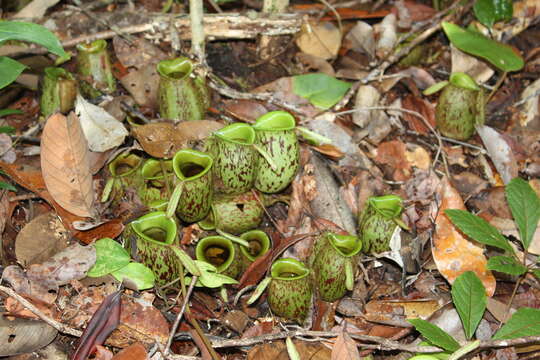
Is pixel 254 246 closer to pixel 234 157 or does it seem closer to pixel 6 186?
pixel 234 157

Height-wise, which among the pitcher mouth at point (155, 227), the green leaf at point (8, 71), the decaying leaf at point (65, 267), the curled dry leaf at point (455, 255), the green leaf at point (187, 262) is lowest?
the curled dry leaf at point (455, 255)

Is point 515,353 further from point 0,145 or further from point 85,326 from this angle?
point 0,145

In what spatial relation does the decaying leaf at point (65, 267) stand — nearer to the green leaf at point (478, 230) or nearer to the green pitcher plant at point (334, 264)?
the green pitcher plant at point (334, 264)

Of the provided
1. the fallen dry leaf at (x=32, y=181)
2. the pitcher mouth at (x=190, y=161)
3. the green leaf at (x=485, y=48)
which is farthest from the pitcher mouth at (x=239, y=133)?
the green leaf at (x=485, y=48)

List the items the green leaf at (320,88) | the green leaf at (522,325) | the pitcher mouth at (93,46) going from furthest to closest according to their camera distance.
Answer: the green leaf at (320,88) < the pitcher mouth at (93,46) < the green leaf at (522,325)

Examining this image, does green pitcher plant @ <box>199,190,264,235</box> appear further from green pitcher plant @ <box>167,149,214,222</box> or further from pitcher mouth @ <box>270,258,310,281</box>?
pitcher mouth @ <box>270,258,310,281</box>
